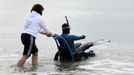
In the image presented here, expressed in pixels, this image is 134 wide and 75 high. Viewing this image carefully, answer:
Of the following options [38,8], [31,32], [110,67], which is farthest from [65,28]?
[110,67]

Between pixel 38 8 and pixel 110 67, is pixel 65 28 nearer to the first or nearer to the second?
pixel 38 8

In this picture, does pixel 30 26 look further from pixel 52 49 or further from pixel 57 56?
pixel 52 49

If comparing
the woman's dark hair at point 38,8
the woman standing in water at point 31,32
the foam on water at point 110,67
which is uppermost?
the woman's dark hair at point 38,8

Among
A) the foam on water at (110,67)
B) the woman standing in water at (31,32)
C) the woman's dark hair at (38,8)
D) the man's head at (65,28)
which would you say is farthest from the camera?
the man's head at (65,28)

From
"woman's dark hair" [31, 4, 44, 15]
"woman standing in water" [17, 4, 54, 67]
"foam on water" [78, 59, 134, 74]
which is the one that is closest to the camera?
"foam on water" [78, 59, 134, 74]

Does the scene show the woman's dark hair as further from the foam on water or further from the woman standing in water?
the foam on water

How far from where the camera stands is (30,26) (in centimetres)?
1723

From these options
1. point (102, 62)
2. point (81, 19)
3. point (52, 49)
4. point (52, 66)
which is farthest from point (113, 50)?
point (81, 19)

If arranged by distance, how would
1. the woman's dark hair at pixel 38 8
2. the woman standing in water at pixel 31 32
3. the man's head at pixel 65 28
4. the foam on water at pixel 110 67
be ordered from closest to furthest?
1. the foam on water at pixel 110 67
2. the woman standing in water at pixel 31 32
3. the woman's dark hair at pixel 38 8
4. the man's head at pixel 65 28

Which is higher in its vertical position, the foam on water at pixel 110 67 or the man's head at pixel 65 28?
the man's head at pixel 65 28

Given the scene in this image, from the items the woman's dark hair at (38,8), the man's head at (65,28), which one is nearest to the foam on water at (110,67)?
the man's head at (65,28)

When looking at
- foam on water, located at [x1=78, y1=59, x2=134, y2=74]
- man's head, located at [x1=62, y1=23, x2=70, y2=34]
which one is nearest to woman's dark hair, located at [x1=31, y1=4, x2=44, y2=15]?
man's head, located at [x1=62, y1=23, x2=70, y2=34]

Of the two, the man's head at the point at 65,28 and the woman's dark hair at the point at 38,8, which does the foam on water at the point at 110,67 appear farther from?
the woman's dark hair at the point at 38,8

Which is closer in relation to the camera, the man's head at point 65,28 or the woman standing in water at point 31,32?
the woman standing in water at point 31,32
